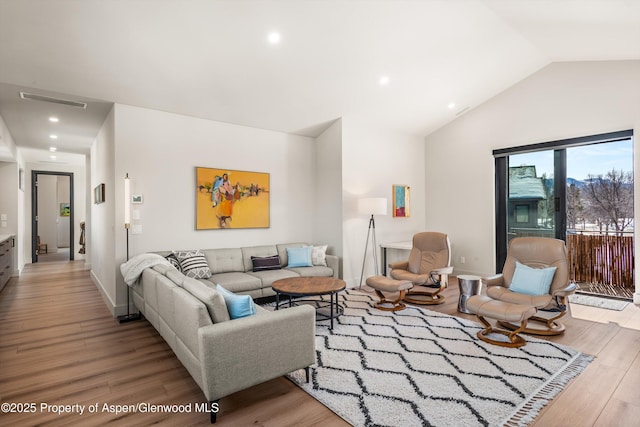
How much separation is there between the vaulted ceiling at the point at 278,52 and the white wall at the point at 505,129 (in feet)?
1.38

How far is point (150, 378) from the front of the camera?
8.79 ft

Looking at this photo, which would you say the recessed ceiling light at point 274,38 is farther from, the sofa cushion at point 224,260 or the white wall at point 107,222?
the sofa cushion at point 224,260

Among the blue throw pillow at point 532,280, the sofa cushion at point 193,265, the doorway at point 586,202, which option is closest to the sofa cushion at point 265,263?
the sofa cushion at point 193,265

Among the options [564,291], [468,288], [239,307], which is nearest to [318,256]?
[468,288]

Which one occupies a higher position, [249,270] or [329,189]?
[329,189]

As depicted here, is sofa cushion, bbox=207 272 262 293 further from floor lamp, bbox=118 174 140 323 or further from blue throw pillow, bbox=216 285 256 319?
blue throw pillow, bbox=216 285 256 319

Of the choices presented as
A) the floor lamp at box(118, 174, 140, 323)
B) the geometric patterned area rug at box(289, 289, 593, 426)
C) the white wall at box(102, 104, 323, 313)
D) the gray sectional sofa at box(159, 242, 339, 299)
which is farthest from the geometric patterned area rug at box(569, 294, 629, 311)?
the floor lamp at box(118, 174, 140, 323)

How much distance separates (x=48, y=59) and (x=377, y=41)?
3489 millimetres

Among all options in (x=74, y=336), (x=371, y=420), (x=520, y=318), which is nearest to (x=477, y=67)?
(x=520, y=318)

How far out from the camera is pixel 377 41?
403cm

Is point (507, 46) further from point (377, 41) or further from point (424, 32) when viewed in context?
point (377, 41)

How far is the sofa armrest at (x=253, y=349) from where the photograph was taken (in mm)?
2064

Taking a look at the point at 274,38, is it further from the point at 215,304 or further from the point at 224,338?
the point at 224,338

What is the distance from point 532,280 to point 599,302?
1.89 m
